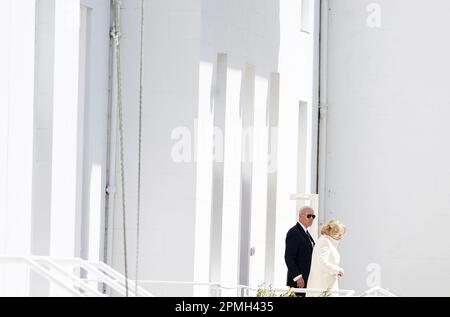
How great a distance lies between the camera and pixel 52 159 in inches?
616

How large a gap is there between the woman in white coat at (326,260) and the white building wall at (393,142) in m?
6.31

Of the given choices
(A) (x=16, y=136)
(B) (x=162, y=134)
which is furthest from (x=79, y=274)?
(A) (x=16, y=136)

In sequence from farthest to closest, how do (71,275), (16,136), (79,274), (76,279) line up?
(79,274) < (16,136) < (71,275) < (76,279)

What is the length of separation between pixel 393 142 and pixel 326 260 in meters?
6.54

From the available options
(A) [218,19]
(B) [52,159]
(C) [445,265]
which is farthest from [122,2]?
(C) [445,265]

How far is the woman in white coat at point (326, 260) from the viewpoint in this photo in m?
16.5

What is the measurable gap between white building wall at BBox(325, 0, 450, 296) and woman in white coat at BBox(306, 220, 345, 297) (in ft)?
20.7

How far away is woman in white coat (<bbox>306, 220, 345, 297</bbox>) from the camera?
650 inches

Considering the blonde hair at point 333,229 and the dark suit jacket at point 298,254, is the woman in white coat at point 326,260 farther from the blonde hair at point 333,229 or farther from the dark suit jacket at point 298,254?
the dark suit jacket at point 298,254

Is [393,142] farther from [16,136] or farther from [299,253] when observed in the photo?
[16,136]

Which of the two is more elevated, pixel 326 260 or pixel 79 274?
pixel 326 260

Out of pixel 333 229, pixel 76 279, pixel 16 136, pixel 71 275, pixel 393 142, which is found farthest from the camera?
pixel 393 142

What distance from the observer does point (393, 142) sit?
75.0 ft
